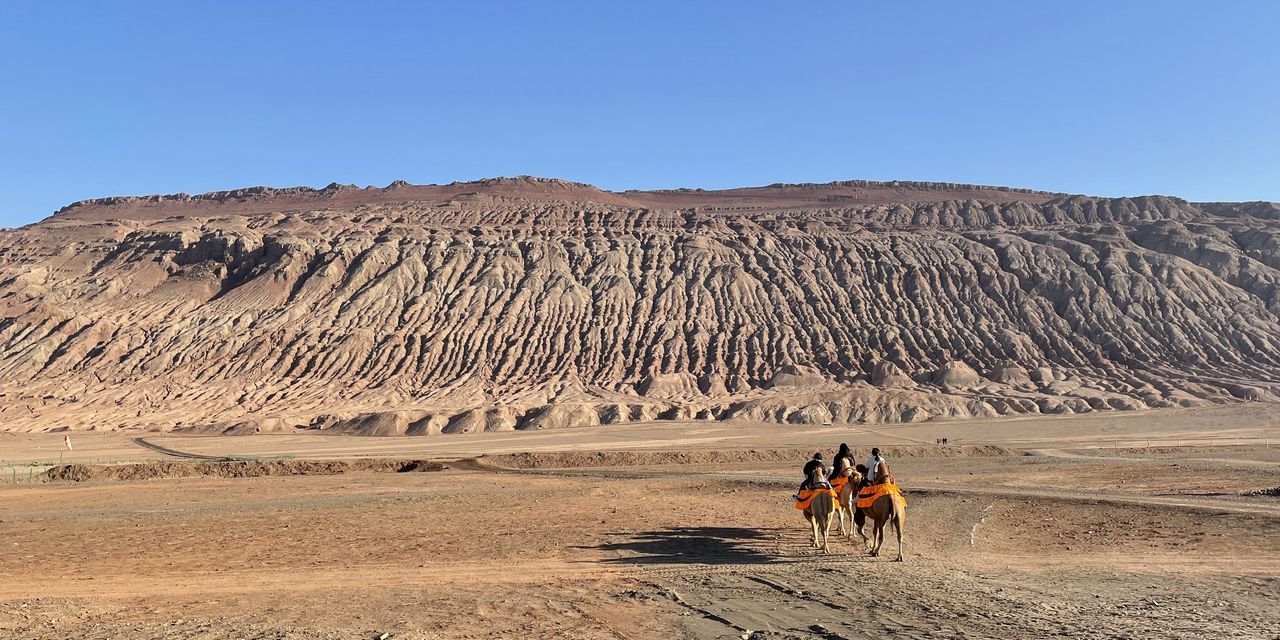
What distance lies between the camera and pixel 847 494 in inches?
704

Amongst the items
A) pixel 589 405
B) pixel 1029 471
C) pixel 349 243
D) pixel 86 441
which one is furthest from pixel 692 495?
pixel 349 243

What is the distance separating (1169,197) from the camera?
123 metres

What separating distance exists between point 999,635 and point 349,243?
103m

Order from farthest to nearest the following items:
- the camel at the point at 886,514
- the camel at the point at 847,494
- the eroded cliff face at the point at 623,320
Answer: the eroded cliff face at the point at 623,320 → the camel at the point at 847,494 → the camel at the point at 886,514

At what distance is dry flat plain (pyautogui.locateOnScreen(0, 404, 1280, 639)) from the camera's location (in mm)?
10562

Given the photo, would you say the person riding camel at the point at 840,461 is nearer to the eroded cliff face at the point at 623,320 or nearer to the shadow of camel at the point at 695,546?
the shadow of camel at the point at 695,546

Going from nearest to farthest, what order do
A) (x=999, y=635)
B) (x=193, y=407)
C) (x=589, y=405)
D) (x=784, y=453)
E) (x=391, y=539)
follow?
(x=999, y=635)
(x=391, y=539)
(x=784, y=453)
(x=589, y=405)
(x=193, y=407)

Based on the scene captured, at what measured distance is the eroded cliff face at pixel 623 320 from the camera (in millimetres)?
73500

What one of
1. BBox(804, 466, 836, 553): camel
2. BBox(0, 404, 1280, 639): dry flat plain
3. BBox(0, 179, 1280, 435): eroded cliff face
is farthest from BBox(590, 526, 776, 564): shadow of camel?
BBox(0, 179, 1280, 435): eroded cliff face

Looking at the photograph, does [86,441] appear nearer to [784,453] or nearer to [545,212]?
[784,453]

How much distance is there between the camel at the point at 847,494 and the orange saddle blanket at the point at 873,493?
50.0 inches

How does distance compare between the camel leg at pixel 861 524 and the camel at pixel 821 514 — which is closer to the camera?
the camel at pixel 821 514

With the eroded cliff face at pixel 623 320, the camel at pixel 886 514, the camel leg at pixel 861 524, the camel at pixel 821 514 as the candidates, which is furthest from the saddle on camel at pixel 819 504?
the eroded cliff face at pixel 623 320

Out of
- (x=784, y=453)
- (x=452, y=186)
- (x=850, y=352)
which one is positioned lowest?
(x=784, y=453)
